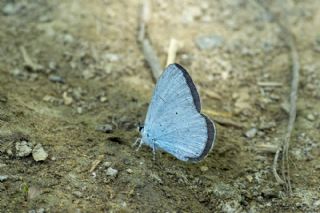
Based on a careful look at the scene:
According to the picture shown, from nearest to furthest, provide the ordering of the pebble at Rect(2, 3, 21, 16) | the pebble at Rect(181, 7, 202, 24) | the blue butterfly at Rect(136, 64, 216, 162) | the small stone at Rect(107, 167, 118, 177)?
the blue butterfly at Rect(136, 64, 216, 162)
the small stone at Rect(107, 167, 118, 177)
the pebble at Rect(2, 3, 21, 16)
the pebble at Rect(181, 7, 202, 24)

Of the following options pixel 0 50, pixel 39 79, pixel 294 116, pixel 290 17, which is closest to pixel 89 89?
pixel 39 79

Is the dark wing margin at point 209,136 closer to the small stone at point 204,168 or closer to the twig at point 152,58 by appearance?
the small stone at point 204,168

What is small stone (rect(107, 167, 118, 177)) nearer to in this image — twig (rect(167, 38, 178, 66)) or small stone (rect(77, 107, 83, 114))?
small stone (rect(77, 107, 83, 114))

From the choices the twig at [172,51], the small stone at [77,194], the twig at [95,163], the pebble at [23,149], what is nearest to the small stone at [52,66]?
the twig at [172,51]

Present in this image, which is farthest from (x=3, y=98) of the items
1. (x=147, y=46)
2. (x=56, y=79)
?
(x=147, y=46)

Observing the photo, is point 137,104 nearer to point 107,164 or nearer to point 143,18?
point 107,164

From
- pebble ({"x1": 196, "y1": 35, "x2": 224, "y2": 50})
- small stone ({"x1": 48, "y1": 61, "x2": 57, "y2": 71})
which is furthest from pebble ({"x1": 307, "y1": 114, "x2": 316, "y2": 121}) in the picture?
small stone ({"x1": 48, "y1": 61, "x2": 57, "y2": 71})
